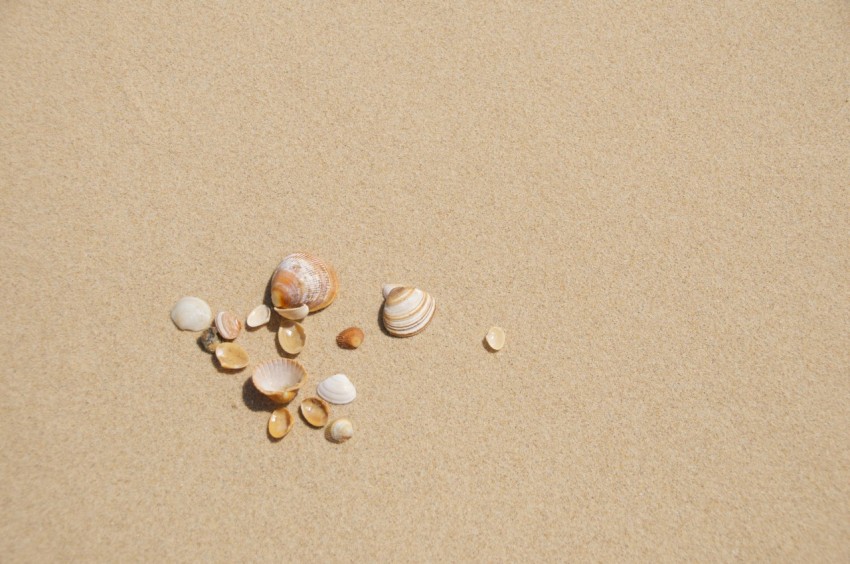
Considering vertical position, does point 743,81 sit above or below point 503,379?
above

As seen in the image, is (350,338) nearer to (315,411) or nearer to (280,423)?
(315,411)

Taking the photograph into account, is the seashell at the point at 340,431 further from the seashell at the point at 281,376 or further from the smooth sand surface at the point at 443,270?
the seashell at the point at 281,376

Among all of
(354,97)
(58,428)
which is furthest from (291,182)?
(58,428)

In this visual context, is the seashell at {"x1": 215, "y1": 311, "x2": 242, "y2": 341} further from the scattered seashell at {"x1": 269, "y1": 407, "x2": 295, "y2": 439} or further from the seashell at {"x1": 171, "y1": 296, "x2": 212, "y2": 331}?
→ the scattered seashell at {"x1": 269, "y1": 407, "x2": 295, "y2": 439}

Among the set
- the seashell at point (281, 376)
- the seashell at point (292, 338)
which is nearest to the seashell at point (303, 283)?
the seashell at point (292, 338)

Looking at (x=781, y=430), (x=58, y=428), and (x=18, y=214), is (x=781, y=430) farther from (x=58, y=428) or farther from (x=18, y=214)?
(x=18, y=214)

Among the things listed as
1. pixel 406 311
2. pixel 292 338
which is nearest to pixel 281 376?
pixel 292 338
